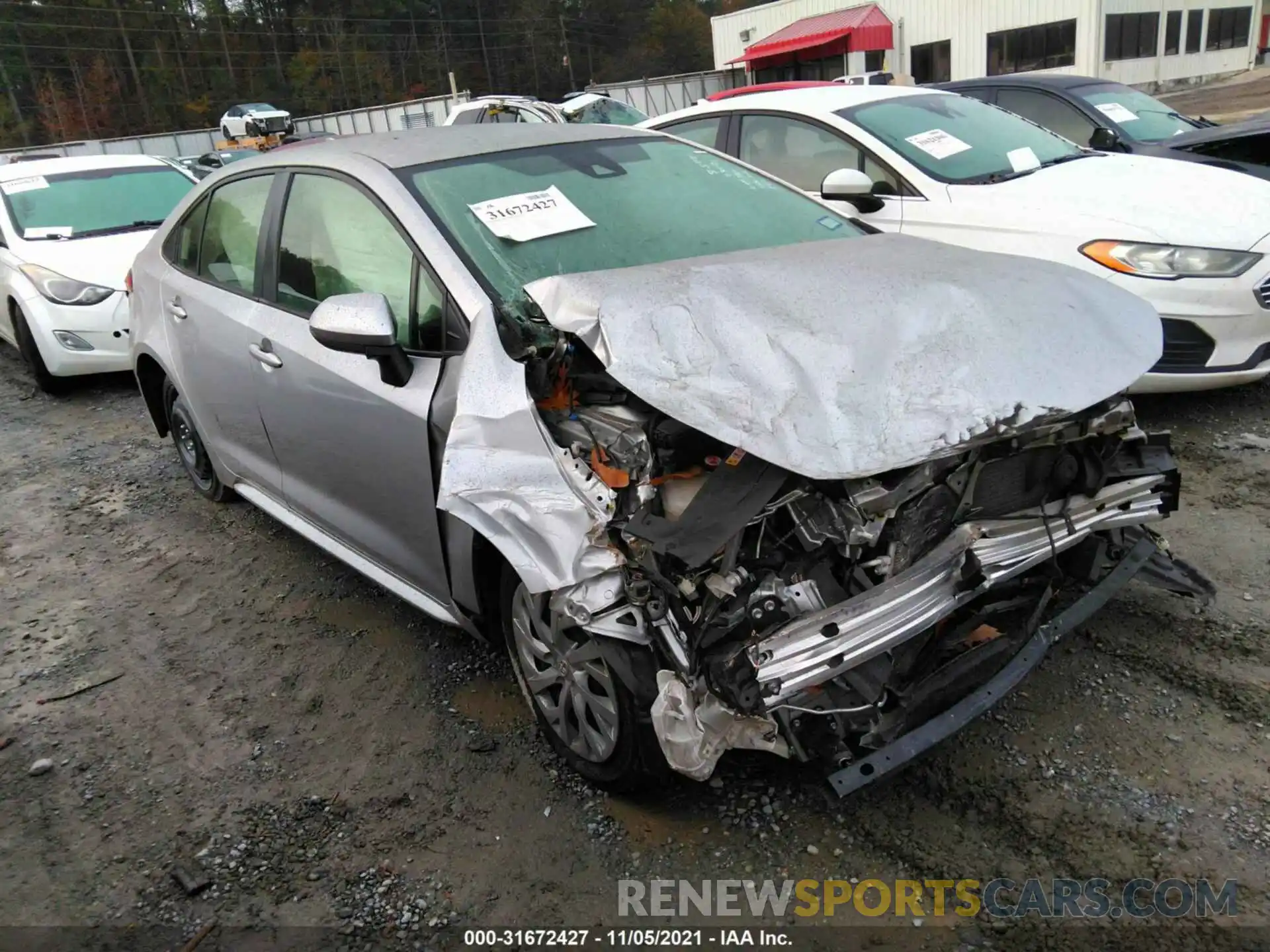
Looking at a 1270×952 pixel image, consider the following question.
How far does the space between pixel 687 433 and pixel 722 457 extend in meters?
0.10

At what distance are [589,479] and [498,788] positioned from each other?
1.02m

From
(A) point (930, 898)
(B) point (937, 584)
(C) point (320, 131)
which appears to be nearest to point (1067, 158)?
(B) point (937, 584)

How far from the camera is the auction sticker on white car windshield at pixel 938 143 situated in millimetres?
5070

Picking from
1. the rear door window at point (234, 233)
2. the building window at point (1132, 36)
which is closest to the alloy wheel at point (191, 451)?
the rear door window at point (234, 233)

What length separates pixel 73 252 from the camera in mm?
6922

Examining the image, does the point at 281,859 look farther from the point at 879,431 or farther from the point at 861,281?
the point at 861,281

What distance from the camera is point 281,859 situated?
2.51 meters

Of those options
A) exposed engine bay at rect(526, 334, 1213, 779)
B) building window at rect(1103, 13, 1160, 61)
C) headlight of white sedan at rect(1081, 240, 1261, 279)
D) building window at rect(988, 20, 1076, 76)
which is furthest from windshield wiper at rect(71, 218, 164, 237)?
building window at rect(1103, 13, 1160, 61)

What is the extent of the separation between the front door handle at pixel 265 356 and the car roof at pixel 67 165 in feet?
19.1

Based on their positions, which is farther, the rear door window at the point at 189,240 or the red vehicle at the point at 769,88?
the red vehicle at the point at 769,88

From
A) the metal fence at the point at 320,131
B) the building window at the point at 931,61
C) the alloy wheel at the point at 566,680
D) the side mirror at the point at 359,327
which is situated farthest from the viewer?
the metal fence at the point at 320,131

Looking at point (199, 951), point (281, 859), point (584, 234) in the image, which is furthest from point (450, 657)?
point (584, 234)

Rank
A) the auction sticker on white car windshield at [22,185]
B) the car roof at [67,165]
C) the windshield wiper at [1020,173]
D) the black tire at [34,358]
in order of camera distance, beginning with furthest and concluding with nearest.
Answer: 1. the car roof at [67,165]
2. the auction sticker on white car windshield at [22,185]
3. the black tire at [34,358]
4. the windshield wiper at [1020,173]

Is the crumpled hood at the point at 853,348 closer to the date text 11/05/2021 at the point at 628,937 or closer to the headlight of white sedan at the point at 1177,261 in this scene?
the date text 11/05/2021 at the point at 628,937
